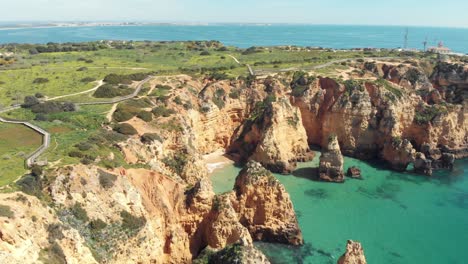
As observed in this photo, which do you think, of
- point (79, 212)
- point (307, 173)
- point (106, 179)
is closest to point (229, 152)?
point (307, 173)

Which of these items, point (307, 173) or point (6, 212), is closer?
point (6, 212)

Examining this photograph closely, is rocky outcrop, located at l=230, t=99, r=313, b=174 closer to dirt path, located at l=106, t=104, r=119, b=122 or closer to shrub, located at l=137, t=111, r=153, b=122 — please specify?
shrub, located at l=137, t=111, r=153, b=122

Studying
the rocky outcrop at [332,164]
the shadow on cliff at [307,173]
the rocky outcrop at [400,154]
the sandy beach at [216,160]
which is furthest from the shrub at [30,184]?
the rocky outcrop at [400,154]

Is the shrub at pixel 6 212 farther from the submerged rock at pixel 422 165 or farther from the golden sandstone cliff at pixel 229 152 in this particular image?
the submerged rock at pixel 422 165

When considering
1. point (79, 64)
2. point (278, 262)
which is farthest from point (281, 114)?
point (79, 64)

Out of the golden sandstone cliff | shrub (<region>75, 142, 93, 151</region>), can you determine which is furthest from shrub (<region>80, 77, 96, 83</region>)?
shrub (<region>75, 142, 93, 151</region>)

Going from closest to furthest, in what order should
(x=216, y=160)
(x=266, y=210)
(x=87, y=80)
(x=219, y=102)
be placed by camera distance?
1. (x=266, y=210)
2. (x=216, y=160)
3. (x=219, y=102)
4. (x=87, y=80)

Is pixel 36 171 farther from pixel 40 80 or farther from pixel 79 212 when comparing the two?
pixel 40 80
